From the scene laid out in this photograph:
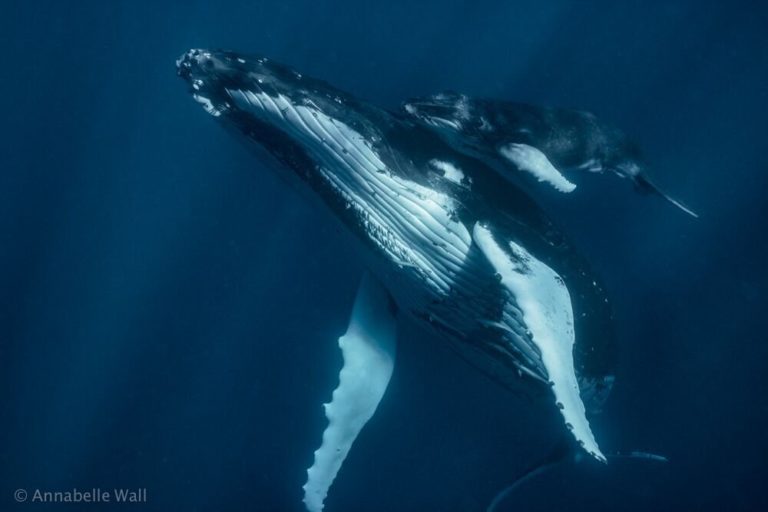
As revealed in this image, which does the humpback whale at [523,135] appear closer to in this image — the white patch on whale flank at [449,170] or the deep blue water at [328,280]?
the white patch on whale flank at [449,170]

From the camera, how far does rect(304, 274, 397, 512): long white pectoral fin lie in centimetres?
637

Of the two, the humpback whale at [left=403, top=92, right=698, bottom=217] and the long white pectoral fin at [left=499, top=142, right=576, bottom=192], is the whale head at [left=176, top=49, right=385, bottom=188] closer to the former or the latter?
the humpback whale at [left=403, top=92, right=698, bottom=217]

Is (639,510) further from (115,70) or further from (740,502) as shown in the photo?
(115,70)

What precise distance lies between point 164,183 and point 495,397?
37.4 feet

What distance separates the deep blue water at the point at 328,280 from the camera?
12.9m

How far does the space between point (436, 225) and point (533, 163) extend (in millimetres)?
1014

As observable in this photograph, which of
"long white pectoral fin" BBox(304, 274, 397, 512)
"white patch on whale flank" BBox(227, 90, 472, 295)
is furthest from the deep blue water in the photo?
"white patch on whale flank" BBox(227, 90, 472, 295)

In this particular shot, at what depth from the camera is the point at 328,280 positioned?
42.4ft

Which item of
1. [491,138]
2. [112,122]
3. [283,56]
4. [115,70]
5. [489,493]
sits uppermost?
[283,56]

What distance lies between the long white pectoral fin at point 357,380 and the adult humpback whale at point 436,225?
42cm

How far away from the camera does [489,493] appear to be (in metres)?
12.9

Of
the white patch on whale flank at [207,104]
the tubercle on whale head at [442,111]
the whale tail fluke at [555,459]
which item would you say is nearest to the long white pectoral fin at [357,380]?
the whale tail fluke at [555,459]

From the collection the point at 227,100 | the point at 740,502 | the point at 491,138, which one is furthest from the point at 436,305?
the point at 740,502

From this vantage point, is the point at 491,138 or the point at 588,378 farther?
the point at 588,378
